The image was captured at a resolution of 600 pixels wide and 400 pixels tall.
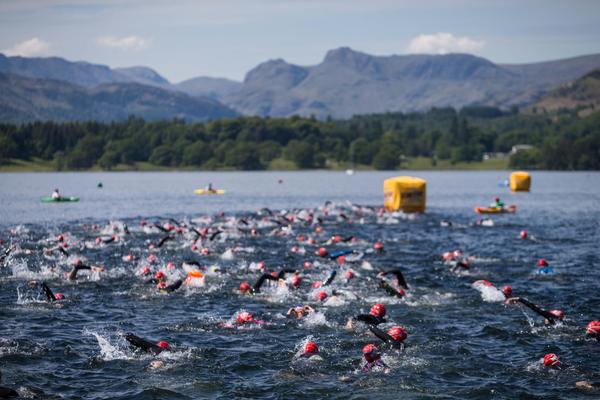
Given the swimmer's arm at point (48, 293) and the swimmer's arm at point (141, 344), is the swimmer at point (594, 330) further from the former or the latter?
the swimmer's arm at point (48, 293)

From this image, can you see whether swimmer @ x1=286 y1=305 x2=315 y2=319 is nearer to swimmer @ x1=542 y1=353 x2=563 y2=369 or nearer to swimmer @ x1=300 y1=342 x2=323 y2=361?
swimmer @ x1=300 y1=342 x2=323 y2=361

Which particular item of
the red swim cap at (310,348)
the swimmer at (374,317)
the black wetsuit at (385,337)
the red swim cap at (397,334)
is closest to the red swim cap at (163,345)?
the red swim cap at (310,348)

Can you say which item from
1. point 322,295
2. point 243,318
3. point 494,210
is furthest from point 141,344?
point 494,210

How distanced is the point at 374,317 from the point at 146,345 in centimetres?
650

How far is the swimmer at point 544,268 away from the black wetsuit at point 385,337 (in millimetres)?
16857

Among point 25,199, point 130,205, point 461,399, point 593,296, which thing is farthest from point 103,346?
point 25,199

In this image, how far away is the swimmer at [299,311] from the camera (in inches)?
1073

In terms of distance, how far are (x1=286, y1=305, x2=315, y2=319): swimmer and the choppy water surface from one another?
39 cm

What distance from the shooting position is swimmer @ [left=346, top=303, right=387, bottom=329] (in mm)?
21891

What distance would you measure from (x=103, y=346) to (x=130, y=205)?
225 feet

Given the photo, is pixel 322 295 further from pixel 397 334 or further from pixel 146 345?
pixel 146 345

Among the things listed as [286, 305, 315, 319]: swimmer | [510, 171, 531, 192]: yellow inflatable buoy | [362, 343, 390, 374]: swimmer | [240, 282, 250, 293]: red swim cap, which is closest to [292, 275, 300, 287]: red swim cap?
[240, 282, 250, 293]: red swim cap

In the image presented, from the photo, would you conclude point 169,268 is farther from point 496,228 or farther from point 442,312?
point 496,228

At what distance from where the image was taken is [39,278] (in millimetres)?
35438
